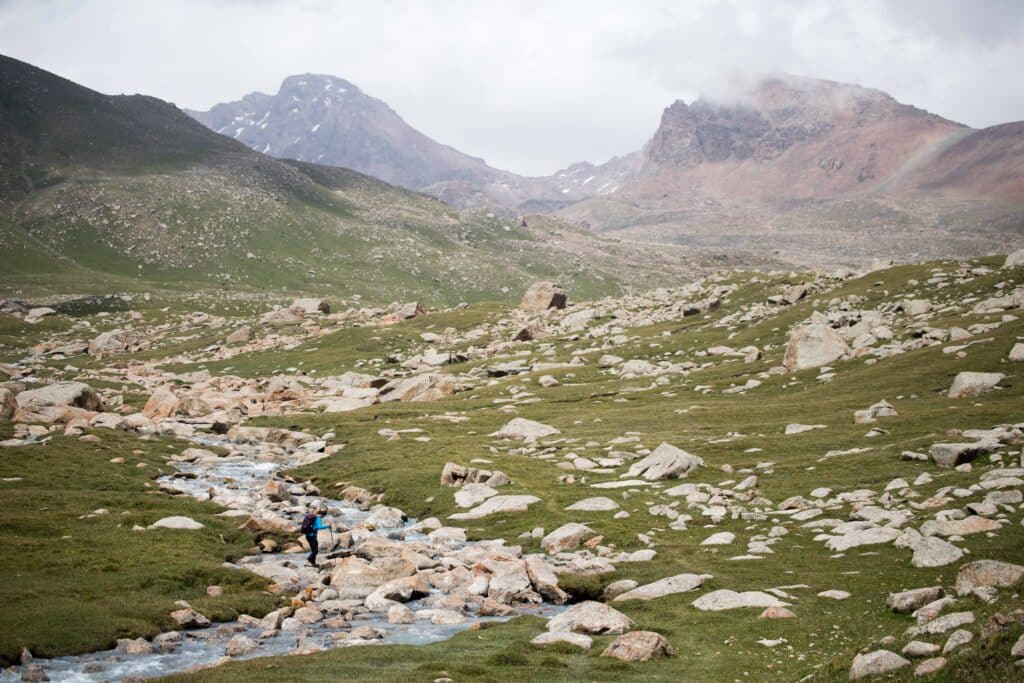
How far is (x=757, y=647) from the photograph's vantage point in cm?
2522

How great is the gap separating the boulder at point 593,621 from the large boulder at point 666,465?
78.6ft

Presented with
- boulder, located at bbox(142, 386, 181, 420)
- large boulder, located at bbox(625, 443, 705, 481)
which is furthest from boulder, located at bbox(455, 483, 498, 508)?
boulder, located at bbox(142, 386, 181, 420)

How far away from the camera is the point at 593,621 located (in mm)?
28516

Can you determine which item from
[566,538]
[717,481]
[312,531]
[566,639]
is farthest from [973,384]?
[312,531]

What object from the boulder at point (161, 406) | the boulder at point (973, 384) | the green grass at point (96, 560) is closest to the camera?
the green grass at point (96, 560)

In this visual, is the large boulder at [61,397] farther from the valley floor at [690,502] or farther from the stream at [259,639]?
the stream at [259,639]

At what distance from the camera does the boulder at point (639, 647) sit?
81.9 ft

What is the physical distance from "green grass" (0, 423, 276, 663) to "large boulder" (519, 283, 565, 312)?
458 ft

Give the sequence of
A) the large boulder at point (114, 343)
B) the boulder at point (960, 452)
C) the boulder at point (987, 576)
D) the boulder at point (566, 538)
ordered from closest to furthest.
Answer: the boulder at point (987, 576)
the boulder at point (566, 538)
the boulder at point (960, 452)
the large boulder at point (114, 343)

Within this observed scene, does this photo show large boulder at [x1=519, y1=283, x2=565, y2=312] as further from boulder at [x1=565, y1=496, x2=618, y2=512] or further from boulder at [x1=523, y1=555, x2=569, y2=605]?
boulder at [x1=523, y1=555, x2=569, y2=605]

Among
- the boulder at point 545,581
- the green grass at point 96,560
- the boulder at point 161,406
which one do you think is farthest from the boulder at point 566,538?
the boulder at point 161,406

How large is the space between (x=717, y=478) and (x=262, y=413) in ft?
245

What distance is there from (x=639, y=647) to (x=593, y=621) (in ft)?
11.8

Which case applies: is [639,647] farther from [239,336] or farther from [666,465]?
[239,336]
